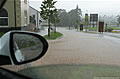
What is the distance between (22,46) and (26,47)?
2 cm

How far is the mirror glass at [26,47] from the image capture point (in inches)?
29.5

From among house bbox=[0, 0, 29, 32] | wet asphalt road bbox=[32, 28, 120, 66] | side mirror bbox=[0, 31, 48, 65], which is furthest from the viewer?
wet asphalt road bbox=[32, 28, 120, 66]

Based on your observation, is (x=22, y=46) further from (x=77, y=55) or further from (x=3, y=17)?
(x=77, y=55)

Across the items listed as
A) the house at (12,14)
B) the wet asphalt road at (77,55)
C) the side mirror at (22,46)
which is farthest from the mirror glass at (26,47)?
the wet asphalt road at (77,55)

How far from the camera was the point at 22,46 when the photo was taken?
827 millimetres

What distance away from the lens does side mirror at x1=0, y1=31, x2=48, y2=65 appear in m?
0.71

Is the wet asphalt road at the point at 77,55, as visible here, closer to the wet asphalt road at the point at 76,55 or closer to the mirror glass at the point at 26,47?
the wet asphalt road at the point at 76,55

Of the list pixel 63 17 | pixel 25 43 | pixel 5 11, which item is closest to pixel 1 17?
pixel 5 11

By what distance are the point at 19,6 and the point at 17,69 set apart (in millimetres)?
308

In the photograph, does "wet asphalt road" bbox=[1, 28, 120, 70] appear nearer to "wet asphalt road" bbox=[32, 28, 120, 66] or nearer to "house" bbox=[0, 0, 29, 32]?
"wet asphalt road" bbox=[32, 28, 120, 66]

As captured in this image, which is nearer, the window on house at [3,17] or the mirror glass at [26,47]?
the mirror glass at [26,47]

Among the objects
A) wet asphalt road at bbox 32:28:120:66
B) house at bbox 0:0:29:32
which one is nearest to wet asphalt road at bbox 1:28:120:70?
wet asphalt road at bbox 32:28:120:66

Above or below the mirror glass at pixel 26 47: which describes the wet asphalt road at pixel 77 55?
below

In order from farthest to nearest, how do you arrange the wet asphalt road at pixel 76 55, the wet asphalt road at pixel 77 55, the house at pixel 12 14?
the wet asphalt road at pixel 77 55 → the wet asphalt road at pixel 76 55 → the house at pixel 12 14
